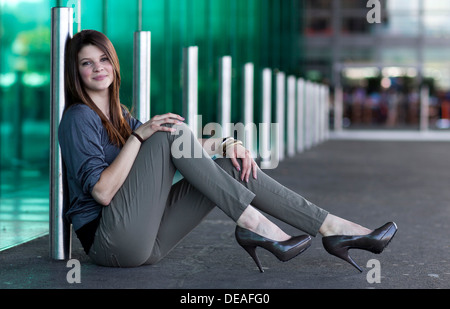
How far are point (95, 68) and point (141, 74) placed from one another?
134 centimetres

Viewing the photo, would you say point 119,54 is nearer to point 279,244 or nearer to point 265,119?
point 279,244

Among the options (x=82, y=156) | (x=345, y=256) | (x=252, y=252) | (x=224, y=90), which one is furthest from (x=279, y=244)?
(x=224, y=90)

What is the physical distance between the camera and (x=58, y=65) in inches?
154

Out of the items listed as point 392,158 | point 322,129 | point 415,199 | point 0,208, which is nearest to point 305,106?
point 322,129

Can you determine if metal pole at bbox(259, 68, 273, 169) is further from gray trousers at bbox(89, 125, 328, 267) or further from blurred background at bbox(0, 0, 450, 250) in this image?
gray trousers at bbox(89, 125, 328, 267)

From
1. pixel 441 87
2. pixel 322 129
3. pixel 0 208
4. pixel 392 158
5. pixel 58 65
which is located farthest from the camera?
pixel 441 87

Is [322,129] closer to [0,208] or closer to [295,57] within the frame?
[295,57]

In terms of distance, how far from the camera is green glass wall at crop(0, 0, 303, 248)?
7.23 m

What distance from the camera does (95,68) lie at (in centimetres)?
369

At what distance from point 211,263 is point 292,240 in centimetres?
55

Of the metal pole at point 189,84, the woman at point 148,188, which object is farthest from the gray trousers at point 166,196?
the metal pole at point 189,84

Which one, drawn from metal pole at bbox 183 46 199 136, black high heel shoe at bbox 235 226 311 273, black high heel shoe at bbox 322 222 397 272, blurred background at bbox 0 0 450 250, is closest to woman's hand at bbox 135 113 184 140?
black high heel shoe at bbox 235 226 311 273

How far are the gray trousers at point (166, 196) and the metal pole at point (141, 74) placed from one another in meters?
1.53

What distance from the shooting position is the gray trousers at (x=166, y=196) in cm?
348
